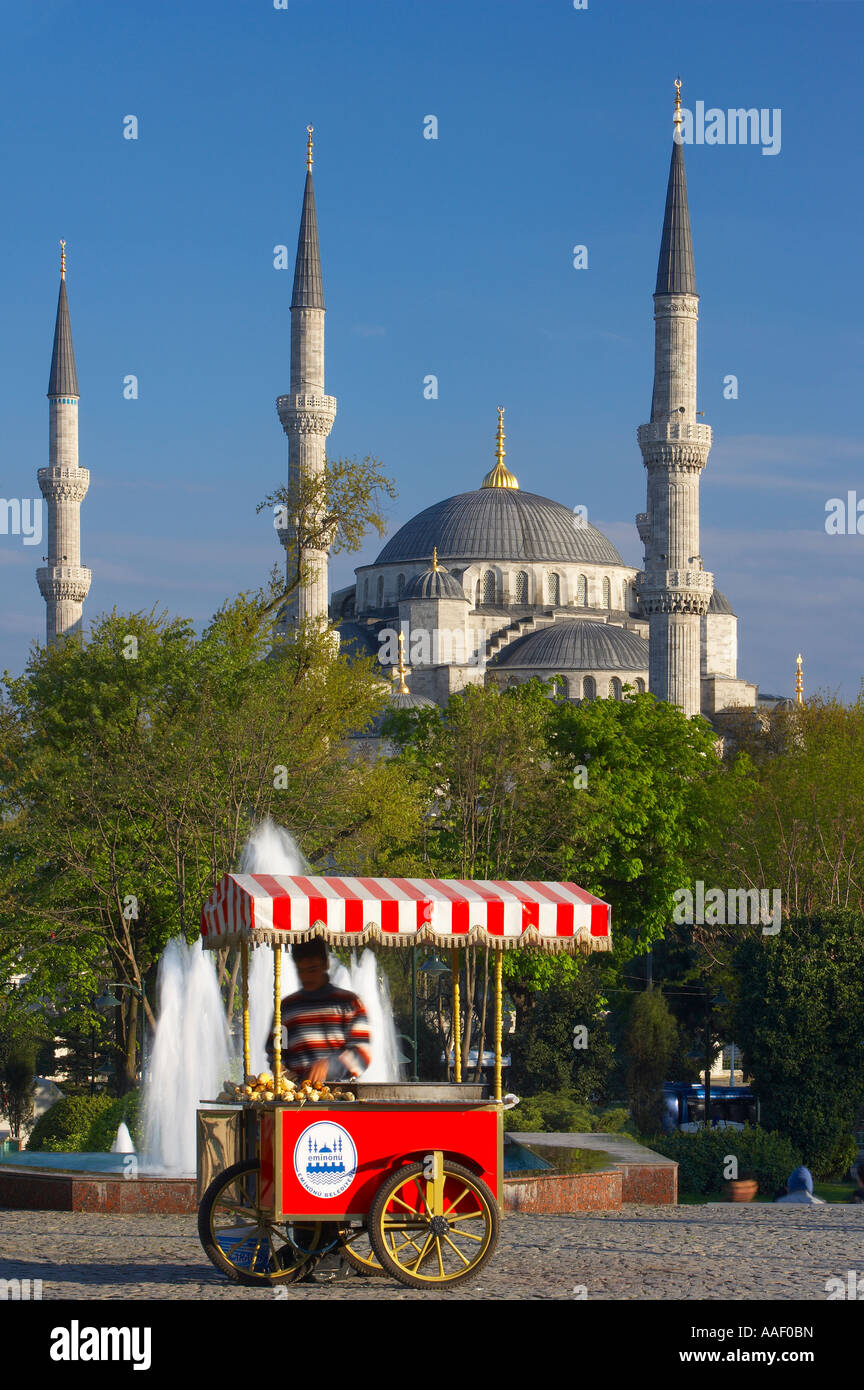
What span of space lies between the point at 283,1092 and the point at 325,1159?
1.84 ft

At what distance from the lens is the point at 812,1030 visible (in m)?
26.8

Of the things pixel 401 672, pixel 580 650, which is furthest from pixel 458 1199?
pixel 580 650

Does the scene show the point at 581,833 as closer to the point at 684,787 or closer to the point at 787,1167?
the point at 684,787

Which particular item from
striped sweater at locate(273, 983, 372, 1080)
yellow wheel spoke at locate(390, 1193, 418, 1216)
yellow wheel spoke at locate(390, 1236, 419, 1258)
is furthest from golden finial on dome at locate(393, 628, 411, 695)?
yellow wheel spoke at locate(390, 1193, 418, 1216)

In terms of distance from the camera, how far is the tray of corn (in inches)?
367

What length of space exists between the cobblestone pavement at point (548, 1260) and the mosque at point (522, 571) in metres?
15.8

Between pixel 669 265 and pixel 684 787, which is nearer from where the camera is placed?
pixel 684 787

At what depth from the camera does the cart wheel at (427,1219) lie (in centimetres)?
880

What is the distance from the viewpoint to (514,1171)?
574 inches

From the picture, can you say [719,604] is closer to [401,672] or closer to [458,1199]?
[401,672]

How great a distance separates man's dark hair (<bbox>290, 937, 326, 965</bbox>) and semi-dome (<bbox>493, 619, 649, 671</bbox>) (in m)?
68.7
